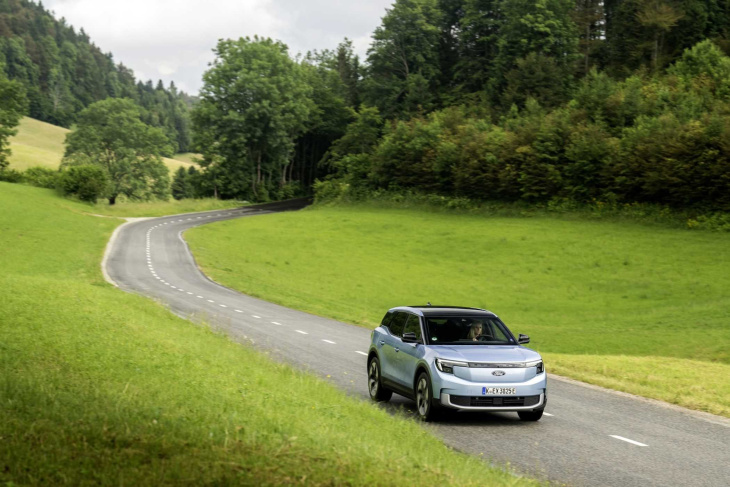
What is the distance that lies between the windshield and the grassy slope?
3.85 meters

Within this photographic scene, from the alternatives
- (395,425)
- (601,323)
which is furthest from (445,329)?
(601,323)

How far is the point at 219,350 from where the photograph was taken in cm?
1550

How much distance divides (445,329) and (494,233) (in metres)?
40.2

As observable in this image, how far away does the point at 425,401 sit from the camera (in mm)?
12102

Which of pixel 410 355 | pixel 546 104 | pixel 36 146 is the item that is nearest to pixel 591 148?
pixel 546 104

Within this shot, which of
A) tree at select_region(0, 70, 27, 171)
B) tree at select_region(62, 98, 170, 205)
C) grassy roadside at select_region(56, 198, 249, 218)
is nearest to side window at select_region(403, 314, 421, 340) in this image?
grassy roadside at select_region(56, 198, 249, 218)

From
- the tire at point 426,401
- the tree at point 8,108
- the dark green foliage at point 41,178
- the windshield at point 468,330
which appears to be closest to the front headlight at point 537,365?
the windshield at point 468,330

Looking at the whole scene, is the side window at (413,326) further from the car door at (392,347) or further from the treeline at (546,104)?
the treeline at (546,104)

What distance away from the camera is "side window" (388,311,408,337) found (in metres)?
14.1

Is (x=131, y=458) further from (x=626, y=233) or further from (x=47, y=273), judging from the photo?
(x=626, y=233)

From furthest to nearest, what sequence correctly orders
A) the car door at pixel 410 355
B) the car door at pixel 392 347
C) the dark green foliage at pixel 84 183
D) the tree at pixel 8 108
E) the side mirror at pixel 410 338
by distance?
the tree at pixel 8 108 → the dark green foliage at pixel 84 183 → the car door at pixel 392 347 → the side mirror at pixel 410 338 → the car door at pixel 410 355

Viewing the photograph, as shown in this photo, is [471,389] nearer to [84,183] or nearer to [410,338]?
[410,338]

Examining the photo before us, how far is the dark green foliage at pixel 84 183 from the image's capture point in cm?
7331

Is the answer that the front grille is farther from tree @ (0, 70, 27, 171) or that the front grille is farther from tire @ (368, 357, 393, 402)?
tree @ (0, 70, 27, 171)
